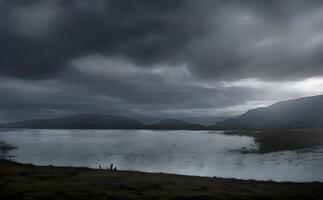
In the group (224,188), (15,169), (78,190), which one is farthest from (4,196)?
(224,188)

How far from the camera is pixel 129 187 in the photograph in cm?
2542

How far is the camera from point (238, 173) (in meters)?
47.7

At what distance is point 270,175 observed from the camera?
4488 centimetres

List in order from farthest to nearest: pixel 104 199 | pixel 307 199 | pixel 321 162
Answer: pixel 321 162 < pixel 307 199 < pixel 104 199

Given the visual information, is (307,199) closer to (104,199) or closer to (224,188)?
(224,188)

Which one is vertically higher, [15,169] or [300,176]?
[15,169]

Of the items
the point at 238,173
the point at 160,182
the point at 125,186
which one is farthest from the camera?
the point at 238,173

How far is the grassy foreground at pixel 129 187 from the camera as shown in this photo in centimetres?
2336

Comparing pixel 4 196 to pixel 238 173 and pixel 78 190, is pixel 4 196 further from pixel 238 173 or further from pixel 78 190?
pixel 238 173

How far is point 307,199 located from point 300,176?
67.7 feet

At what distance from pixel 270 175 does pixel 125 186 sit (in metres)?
25.8

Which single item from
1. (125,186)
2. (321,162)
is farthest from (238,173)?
(125,186)

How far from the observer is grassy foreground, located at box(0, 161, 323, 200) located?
23.4 meters

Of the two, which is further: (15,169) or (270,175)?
(270,175)
